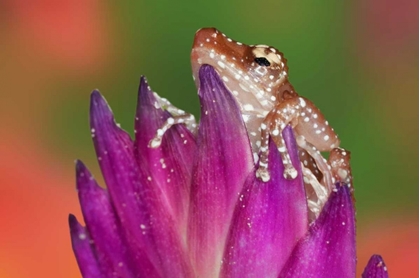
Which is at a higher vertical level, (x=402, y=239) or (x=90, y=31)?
(x=90, y=31)

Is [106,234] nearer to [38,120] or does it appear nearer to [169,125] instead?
[169,125]

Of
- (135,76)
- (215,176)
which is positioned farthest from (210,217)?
(135,76)

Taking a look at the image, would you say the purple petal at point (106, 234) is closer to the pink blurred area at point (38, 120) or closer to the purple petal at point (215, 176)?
the purple petal at point (215, 176)

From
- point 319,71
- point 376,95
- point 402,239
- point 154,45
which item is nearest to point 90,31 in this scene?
point 154,45

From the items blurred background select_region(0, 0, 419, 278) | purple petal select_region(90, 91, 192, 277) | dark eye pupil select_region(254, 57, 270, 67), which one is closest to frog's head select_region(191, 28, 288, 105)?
dark eye pupil select_region(254, 57, 270, 67)

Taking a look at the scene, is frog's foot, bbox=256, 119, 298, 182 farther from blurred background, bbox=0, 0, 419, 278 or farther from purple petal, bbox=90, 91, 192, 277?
blurred background, bbox=0, 0, 419, 278

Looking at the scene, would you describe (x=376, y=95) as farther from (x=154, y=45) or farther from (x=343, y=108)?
(x=154, y=45)

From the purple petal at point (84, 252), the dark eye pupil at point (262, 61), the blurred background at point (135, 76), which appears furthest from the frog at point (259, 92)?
the blurred background at point (135, 76)
